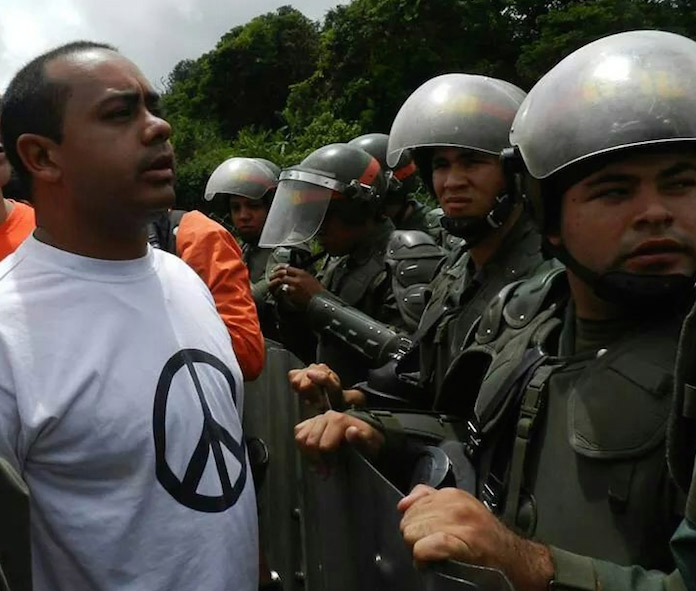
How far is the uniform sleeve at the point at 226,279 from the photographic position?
8.86 feet

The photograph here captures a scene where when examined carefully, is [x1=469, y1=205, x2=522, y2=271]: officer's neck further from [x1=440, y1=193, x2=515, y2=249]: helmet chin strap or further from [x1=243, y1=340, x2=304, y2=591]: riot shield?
[x1=243, y1=340, x2=304, y2=591]: riot shield

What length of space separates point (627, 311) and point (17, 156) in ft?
4.17

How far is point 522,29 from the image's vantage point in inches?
945

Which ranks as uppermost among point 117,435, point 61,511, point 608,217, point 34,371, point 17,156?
point 17,156

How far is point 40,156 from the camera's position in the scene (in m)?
1.90

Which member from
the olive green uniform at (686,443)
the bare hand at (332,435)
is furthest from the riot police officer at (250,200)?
the olive green uniform at (686,443)

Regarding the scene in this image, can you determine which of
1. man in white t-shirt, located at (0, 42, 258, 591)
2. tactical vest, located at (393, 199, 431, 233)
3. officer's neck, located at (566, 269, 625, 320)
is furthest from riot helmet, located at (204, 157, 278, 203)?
officer's neck, located at (566, 269, 625, 320)

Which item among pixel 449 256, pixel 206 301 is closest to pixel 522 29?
pixel 449 256

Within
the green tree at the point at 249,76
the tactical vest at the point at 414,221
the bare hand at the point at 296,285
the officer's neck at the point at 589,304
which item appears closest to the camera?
the officer's neck at the point at 589,304

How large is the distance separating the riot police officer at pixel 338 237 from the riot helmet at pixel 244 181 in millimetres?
1719

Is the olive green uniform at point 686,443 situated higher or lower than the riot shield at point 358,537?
higher

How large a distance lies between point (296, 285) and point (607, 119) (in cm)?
279

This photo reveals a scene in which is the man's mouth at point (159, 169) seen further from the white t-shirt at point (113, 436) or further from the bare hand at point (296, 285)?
the bare hand at point (296, 285)

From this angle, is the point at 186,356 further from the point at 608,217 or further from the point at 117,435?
the point at 608,217
